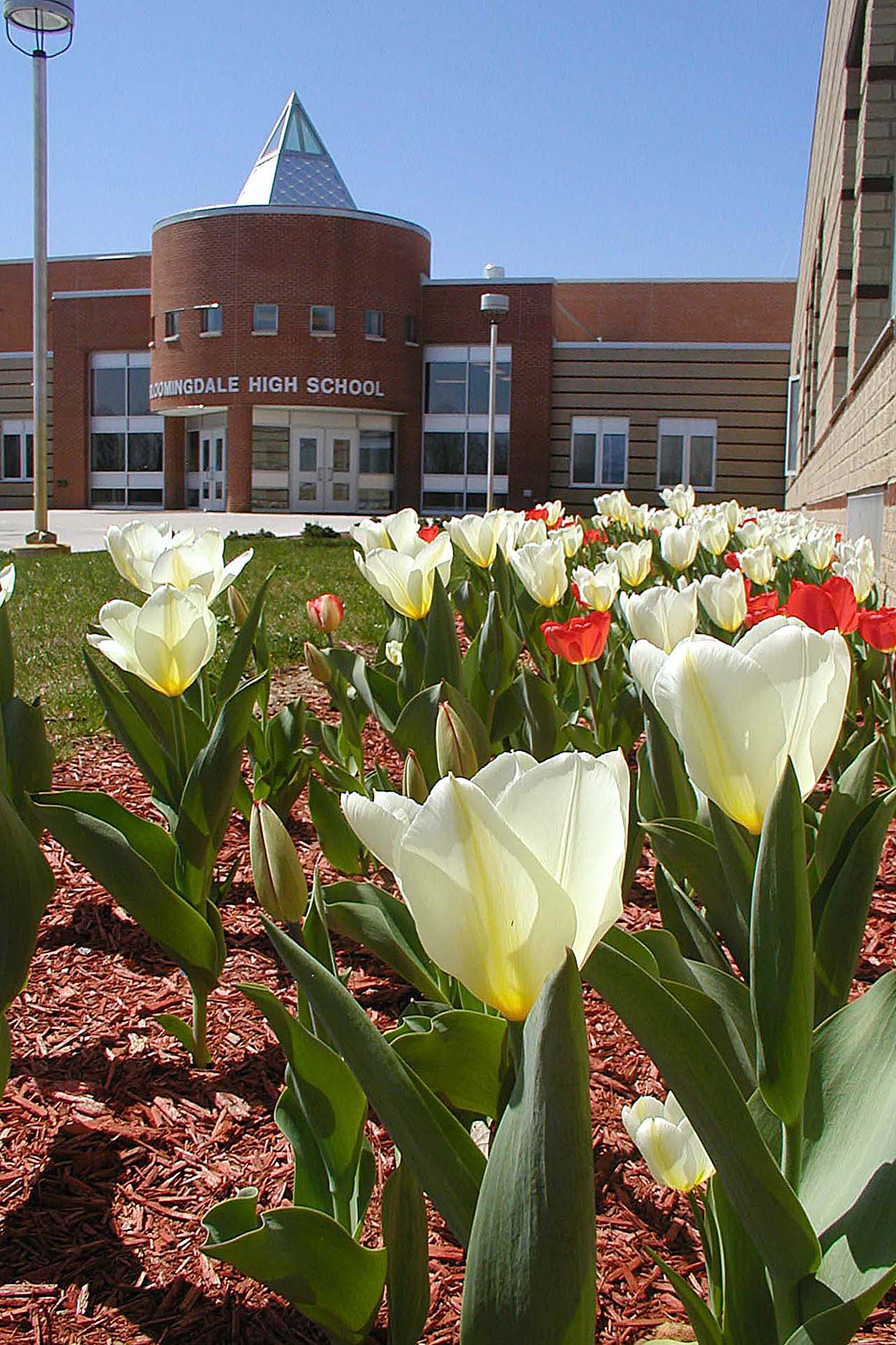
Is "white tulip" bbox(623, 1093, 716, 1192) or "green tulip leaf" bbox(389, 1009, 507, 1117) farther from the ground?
"green tulip leaf" bbox(389, 1009, 507, 1117)

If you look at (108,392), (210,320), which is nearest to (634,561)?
(210,320)

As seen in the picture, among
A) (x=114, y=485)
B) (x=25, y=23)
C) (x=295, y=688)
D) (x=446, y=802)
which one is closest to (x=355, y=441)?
(x=114, y=485)

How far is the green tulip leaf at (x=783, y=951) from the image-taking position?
0.87 meters

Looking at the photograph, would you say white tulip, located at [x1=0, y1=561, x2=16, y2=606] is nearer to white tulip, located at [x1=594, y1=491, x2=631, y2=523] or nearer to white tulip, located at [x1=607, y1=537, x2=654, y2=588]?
white tulip, located at [x1=607, y1=537, x2=654, y2=588]

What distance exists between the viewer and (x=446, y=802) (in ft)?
2.30

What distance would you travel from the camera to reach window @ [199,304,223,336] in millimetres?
32625

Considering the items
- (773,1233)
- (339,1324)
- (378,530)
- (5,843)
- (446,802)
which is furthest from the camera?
(378,530)

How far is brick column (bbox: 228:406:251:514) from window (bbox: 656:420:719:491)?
39.3 ft

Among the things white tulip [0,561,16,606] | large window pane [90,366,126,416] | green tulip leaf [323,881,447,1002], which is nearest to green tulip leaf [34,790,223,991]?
green tulip leaf [323,881,447,1002]

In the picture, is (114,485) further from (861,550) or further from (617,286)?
(861,550)

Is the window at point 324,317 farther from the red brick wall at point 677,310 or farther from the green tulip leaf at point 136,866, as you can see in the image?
the green tulip leaf at point 136,866

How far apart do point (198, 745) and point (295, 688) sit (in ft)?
8.88

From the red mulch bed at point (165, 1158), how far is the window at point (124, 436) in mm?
35732

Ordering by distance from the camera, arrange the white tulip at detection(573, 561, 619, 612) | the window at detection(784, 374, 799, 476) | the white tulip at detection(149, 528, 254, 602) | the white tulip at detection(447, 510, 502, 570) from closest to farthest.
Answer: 1. the white tulip at detection(149, 528, 254, 602)
2. the white tulip at detection(573, 561, 619, 612)
3. the white tulip at detection(447, 510, 502, 570)
4. the window at detection(784, 374, 799, 476)
